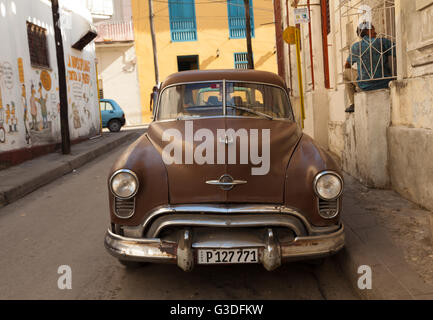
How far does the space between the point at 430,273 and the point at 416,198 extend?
2.11 meters

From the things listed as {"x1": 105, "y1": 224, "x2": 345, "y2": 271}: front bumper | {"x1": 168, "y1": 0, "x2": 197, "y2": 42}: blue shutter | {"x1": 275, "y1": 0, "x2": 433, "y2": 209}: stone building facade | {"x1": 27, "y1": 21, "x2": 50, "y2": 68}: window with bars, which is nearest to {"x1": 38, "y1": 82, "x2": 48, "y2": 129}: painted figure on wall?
{"x1": 27, "y1": 21, "x2": 50, "y2": 68}: window with bars

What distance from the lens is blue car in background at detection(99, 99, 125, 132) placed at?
2149 cm

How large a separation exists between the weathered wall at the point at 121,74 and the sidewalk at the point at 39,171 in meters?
14.3

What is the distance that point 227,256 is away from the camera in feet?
10.5

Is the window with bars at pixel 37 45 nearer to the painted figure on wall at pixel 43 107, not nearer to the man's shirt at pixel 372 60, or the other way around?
the painted figure on wall at pixel 43 107

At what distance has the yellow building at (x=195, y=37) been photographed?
2769cm

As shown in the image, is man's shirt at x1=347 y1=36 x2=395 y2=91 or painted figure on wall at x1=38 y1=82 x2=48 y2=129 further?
painted figure on wall at x1=38 y1=82 x2=48 y2=129

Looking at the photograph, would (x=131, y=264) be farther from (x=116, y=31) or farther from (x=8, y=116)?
Answer: (x=116, y=31)

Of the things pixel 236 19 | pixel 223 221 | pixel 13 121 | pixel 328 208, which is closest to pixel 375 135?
pixel 328 208

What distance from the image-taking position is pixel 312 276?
12.5 ft

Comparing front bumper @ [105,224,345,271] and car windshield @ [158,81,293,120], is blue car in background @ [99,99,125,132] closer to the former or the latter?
car windshield @ [158,81,293,120]

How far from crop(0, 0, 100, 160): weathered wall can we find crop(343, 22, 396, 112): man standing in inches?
284

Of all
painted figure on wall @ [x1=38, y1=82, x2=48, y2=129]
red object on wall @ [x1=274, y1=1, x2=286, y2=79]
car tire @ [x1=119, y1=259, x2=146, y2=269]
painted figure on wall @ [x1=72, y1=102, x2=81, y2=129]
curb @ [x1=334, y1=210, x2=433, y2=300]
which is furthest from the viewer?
red object on wall @ [x1=274, y1=1, x2=286, y2=79]

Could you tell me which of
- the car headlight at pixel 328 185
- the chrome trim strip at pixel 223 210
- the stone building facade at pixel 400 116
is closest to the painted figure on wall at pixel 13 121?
the stone building facade at pixel 400 116
